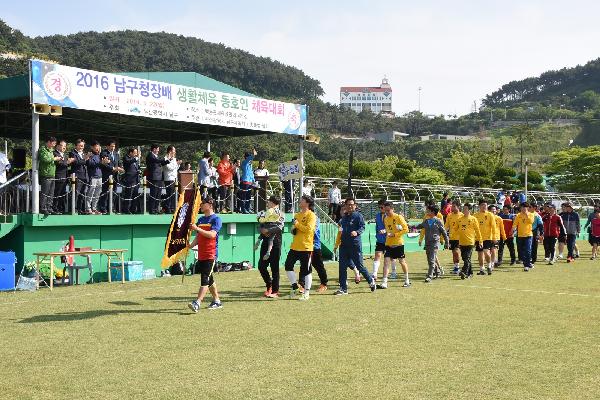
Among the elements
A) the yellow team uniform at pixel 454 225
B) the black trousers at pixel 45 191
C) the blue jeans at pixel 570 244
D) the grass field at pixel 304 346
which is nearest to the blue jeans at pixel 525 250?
the yellow team uniform at pixel 454 225

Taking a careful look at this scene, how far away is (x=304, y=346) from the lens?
828cm

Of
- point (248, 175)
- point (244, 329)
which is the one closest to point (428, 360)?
point (244, 329)

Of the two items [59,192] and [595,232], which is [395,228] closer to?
[59,192]

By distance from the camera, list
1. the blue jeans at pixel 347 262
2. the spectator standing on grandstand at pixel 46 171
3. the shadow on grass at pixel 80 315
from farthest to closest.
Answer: the spectator standing on grandstand at pixel 46 171
the blue jeans at pixel 347 262
the shadow on grass at pixel 80 315

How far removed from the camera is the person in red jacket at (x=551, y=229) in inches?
874

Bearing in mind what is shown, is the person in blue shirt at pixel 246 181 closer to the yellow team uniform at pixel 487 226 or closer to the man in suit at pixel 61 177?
the man in suit at pixel 61 177

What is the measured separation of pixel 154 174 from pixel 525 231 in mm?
10752

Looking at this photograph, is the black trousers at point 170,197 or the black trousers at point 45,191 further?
the black trousers at point 170,197

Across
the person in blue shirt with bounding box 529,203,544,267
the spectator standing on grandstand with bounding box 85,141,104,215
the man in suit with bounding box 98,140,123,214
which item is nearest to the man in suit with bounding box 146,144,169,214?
the man in suit with bounding box 98,140,123,214

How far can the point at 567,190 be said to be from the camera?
76250 mm

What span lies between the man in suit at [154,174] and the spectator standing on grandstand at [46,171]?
282 centimetres

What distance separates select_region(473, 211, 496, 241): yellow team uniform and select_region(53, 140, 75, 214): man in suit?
1058 cm

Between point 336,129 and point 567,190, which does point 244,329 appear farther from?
point 336,129

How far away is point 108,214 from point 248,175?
524cm
